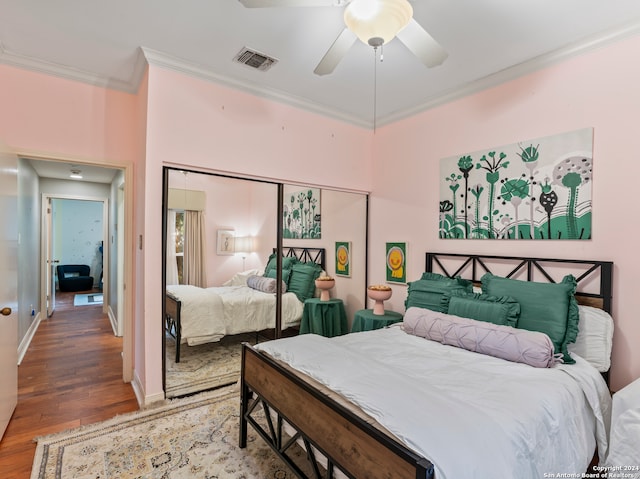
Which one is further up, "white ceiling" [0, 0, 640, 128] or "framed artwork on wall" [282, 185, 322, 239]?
"white ceiling" [0, 0, 640, 128]

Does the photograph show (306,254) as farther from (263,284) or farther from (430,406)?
(430,406)

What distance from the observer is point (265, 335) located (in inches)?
133

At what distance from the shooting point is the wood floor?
2.24m

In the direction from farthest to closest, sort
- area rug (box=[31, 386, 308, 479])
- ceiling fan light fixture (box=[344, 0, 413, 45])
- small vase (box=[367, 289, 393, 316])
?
small vase (box=[367, 289, 393, 316])
area rug (box=[31, 386, 308, 479])
ceiling fan light fixture (box=[344, 0, 413, 45])

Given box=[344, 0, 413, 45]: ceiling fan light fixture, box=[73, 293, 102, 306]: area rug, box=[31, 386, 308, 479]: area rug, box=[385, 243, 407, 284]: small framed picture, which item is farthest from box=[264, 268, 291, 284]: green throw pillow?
box=[73, 293, 102, 306]: area rug

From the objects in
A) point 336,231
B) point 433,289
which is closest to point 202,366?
point 336,231

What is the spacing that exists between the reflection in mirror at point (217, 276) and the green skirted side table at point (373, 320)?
59 centimetres

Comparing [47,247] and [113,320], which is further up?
[47,247]

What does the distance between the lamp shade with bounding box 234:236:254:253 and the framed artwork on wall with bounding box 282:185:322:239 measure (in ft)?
1.16

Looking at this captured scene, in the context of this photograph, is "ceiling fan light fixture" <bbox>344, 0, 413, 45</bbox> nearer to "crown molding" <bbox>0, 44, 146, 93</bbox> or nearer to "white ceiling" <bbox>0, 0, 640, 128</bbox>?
"white ceiling" <bbox>0, 0, 640, 128</bbox>

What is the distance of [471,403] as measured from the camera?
1493 mm

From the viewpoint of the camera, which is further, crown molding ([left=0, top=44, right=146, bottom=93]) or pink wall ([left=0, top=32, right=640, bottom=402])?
crown molding ([left=0, top=44, right=146, bottom=93])

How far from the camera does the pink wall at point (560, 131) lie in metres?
2.20

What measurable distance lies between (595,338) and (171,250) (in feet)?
10.3
